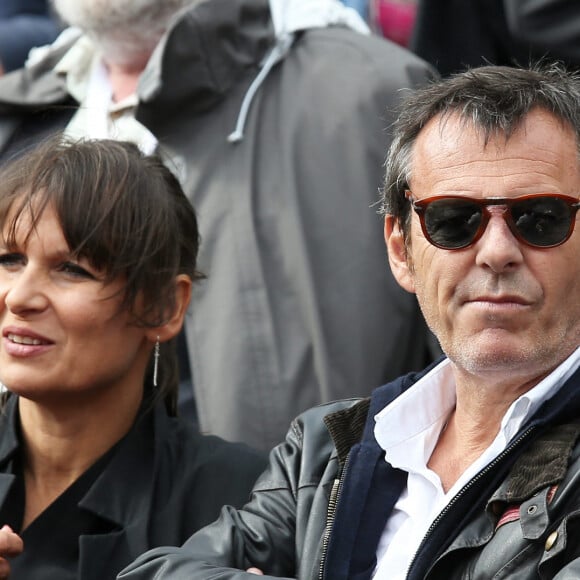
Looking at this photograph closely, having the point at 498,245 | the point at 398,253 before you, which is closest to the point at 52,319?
the point at 398,253

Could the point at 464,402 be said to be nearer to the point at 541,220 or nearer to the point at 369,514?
the point at 369,514

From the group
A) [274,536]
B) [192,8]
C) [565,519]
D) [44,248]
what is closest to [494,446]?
[565,519]

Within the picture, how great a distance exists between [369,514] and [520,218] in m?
0.64

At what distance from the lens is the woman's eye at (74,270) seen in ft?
11.0

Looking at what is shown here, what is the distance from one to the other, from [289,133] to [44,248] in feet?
3.75

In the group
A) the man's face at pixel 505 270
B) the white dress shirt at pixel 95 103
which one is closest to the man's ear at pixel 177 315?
the white dress shirt at pixel 95 103

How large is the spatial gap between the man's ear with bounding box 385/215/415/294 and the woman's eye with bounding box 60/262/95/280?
762 millimetres

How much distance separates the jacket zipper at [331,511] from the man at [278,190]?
1250mm

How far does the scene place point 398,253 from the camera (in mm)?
3057

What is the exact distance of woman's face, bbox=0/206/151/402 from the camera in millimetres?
3291

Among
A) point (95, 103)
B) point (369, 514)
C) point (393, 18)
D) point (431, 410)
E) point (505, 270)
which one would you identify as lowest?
point (369, 514)

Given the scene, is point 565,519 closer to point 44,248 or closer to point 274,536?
point 274,536

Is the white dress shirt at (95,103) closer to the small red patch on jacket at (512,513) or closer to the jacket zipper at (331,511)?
the jacket zipper at (331,511)

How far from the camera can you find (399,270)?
3.05 m
